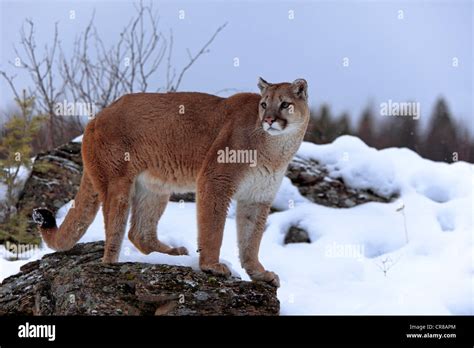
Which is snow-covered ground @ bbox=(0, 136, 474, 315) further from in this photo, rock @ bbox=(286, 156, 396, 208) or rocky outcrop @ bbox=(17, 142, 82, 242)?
rocky outcrop @ bbox=(17, 142, 82, 242)

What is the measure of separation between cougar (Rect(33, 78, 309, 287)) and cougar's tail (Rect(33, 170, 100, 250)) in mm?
11

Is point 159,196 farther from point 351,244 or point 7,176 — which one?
point 7,176

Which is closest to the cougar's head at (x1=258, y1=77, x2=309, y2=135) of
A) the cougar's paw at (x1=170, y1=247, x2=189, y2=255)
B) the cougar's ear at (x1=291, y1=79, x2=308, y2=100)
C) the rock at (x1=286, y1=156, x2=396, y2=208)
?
the cougar's ear at (x1=291, y1=79, x2=308, y2=100)

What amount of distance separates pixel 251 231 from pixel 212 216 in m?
0.60

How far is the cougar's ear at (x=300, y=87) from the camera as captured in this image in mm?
6988

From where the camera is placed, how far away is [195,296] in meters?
6.29

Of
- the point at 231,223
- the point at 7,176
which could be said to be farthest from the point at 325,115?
the point at 7,176

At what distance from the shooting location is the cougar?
6781 millimetres

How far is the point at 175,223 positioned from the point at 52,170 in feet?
7.06
